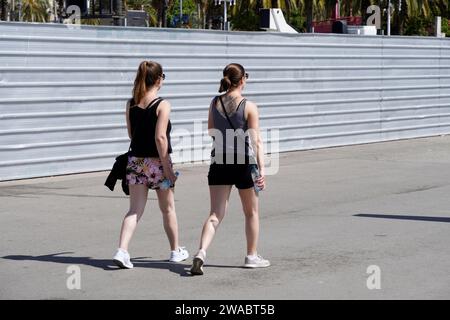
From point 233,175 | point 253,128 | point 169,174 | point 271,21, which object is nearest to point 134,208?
point 169,174

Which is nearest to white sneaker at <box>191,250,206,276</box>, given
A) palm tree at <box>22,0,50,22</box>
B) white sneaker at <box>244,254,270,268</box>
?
white sneaker at <box>244,254,270,268</box>

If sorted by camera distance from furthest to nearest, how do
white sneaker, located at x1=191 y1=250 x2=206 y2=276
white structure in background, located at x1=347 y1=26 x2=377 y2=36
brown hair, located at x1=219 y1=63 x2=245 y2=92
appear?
white structure in background, located at x1=347 y1=26 x2=377 y2=36 → brown hair, located at x1=219 y1=63 x2=245 y2=92 → white sneaker, located at x1=191 y1=250 x2=206 y2=276

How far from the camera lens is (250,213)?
827 centimetres

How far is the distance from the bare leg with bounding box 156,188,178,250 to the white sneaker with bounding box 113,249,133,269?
18.8 inches

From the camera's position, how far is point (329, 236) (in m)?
9.98

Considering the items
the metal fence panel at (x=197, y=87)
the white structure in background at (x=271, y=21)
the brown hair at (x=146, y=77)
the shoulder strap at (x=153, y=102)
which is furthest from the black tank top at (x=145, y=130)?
the white structure in background at (x=271, y=21)

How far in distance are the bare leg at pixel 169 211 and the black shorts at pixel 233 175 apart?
47 centimetres

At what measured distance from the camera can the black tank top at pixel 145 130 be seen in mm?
8273

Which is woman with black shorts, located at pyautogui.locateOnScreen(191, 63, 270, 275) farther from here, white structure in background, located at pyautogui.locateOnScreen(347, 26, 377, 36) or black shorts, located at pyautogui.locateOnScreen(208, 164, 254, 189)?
white structure in background, located at pyautogui.locateOnScreen(347, 26, 377, 36)

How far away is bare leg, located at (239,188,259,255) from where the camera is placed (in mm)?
8188

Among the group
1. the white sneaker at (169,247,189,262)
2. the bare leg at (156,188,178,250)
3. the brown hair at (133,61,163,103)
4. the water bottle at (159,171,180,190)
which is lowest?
the white sneaker at (169,247,189,262)

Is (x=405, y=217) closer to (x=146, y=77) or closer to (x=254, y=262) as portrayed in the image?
(x=254, y=262)

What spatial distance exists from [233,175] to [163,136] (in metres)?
0.67

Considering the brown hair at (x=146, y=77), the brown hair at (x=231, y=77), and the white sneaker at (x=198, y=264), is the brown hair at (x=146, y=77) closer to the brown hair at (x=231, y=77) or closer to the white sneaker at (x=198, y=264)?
the brown hair at (x=231, y=77)
